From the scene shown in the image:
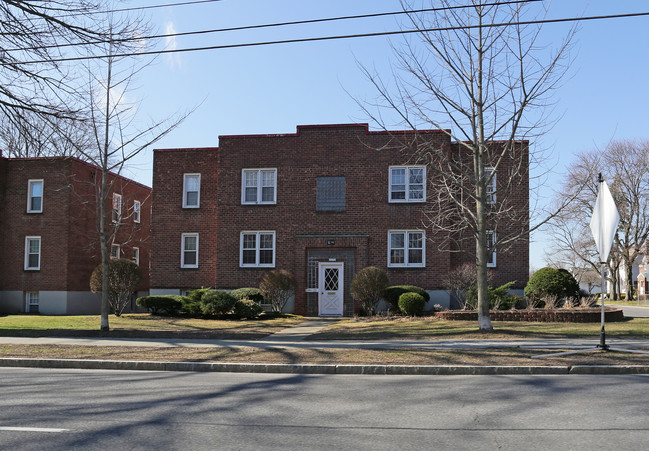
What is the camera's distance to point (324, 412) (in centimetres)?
712

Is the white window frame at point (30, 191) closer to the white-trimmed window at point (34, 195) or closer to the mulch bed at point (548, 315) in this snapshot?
the white-trimmed window at point (34, 195)

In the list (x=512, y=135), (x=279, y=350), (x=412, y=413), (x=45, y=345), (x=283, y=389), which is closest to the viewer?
(x=412, y=413)

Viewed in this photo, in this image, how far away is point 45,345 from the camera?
540 inches

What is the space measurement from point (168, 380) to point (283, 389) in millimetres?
2182

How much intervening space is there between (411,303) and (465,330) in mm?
5515

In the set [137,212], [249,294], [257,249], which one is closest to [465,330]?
[249,294]

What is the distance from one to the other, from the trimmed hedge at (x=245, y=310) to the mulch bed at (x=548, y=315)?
7074 millimetres

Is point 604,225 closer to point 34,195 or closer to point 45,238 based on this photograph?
point 45,238

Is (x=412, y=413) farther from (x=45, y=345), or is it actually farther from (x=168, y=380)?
(x=45, y=345)

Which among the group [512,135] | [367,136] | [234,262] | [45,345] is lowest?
[45,345]

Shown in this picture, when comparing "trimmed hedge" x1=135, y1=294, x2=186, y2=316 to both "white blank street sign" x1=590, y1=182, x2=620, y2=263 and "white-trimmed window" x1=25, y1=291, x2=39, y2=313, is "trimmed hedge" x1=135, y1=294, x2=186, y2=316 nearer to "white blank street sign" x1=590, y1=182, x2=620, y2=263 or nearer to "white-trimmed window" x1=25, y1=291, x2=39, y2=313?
"white-trimmed window" x1=25, y1=291, x2=39, y2=313

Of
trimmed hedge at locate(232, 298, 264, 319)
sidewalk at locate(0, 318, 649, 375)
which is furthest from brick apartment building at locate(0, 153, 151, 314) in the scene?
sidewalk at locate(0, 318, 649, 375)

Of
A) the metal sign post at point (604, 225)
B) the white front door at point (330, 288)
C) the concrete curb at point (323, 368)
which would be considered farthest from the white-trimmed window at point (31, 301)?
the metal sign post at point (604, 225)

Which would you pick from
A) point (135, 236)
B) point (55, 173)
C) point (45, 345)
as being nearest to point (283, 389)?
point (45, 345)
